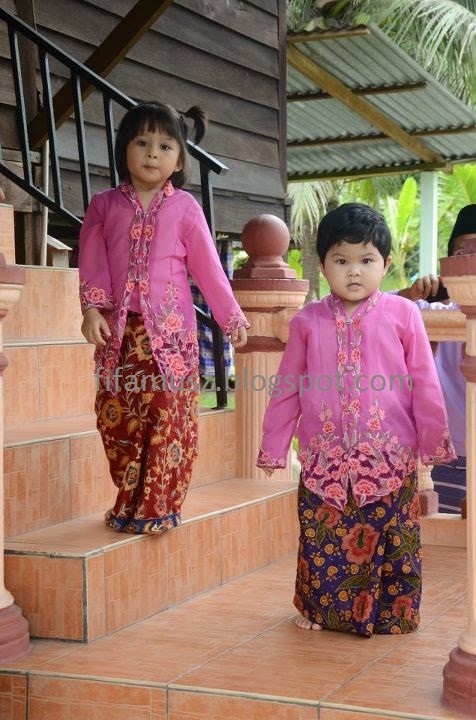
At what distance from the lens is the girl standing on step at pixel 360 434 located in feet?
11.0

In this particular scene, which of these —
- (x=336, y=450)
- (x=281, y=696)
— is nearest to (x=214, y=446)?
(x=336, y=450)

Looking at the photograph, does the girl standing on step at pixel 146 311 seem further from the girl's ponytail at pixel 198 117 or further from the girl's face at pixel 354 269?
the girl's ponytail at pixel 198 117

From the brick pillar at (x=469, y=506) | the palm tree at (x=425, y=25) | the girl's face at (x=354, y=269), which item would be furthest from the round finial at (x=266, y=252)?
the palm tree at (x=425, y=25)

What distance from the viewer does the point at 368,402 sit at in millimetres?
3336

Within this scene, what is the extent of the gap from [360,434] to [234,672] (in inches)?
31.7

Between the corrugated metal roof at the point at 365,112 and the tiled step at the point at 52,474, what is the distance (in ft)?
19.2

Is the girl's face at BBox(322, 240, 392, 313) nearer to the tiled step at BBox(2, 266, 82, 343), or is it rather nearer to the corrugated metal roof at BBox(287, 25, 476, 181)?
the tiled step at BBox(2, 266, 82, 343)

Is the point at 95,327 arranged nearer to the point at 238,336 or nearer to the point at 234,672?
the point at 238,336

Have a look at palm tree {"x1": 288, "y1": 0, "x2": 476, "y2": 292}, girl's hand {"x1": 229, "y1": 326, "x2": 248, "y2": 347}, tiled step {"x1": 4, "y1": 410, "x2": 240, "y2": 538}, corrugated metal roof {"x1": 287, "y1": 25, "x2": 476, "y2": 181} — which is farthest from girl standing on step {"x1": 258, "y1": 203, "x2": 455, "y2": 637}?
palm tree {"x1": 288, "y1": 0, "x2": 476, "y2": 292}

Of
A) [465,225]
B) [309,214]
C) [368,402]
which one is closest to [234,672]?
[368,402]

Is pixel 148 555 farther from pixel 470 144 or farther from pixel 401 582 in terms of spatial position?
pixel 470 144

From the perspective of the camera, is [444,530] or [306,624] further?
[444,530]

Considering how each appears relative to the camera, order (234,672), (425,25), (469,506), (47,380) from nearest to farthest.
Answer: (469,506) < (234,672) < (47,380) < (425,25)

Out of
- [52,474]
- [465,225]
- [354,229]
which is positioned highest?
[465,225]
